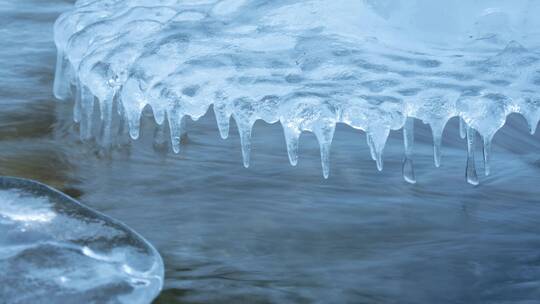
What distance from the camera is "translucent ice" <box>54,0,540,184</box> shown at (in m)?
3.27

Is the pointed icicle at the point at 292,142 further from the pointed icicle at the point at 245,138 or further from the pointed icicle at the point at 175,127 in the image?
the pointed icicle at the point at 175,127

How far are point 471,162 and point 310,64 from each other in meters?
0.60

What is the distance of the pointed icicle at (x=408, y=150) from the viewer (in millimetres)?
3383

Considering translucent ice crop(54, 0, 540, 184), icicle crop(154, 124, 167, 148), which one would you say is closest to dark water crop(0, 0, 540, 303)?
icicle crop(154, 124, 167, 148)

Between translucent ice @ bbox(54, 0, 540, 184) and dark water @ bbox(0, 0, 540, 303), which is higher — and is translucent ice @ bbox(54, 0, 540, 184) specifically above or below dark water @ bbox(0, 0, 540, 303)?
above

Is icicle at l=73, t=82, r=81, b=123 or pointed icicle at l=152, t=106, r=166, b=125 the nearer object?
pointed icicle at l=152, t=106, r=166, b=125

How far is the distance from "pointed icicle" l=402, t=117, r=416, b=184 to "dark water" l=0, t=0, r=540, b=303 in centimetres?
4

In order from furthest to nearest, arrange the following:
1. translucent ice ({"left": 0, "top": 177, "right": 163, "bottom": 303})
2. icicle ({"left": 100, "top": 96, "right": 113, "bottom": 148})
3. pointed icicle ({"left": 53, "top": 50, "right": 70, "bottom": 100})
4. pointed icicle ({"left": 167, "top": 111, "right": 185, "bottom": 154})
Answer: pointed icicle ({"left": 53, "top": 50, "right": 70, "bottom": 100}) → icicle ({"left": 100, "top": 96, "right": 113, "bottom": 148}) → pointed icicle ({"left": 167, "top": 111, "right": 185, "bottom": 154}) → translucent ice ({"left": 0, "top": 177, "right": 163, "bottom": 303})

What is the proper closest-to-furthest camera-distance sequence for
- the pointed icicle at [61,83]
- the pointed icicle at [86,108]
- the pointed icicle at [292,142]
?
1. the pointed icicle at [292,142]
2. the pointed icicle at [86,108]
3. the pointed icicle at [61,83]

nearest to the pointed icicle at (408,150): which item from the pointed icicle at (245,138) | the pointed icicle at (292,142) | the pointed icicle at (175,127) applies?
the pointed icicle at (292,142)

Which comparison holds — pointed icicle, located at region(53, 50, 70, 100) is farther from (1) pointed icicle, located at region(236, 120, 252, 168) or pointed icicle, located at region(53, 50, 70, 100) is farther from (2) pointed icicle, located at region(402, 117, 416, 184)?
(2) pointed icicle, located at region(402, 117, 416, 184)

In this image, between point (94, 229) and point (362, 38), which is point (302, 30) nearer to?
point (362, 38)

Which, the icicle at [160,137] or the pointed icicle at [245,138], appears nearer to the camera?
the pointed icicle at [245,138]

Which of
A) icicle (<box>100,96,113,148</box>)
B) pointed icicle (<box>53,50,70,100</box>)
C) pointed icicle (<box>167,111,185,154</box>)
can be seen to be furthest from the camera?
pointed icicle (<box>53,50,70,100</box>)
